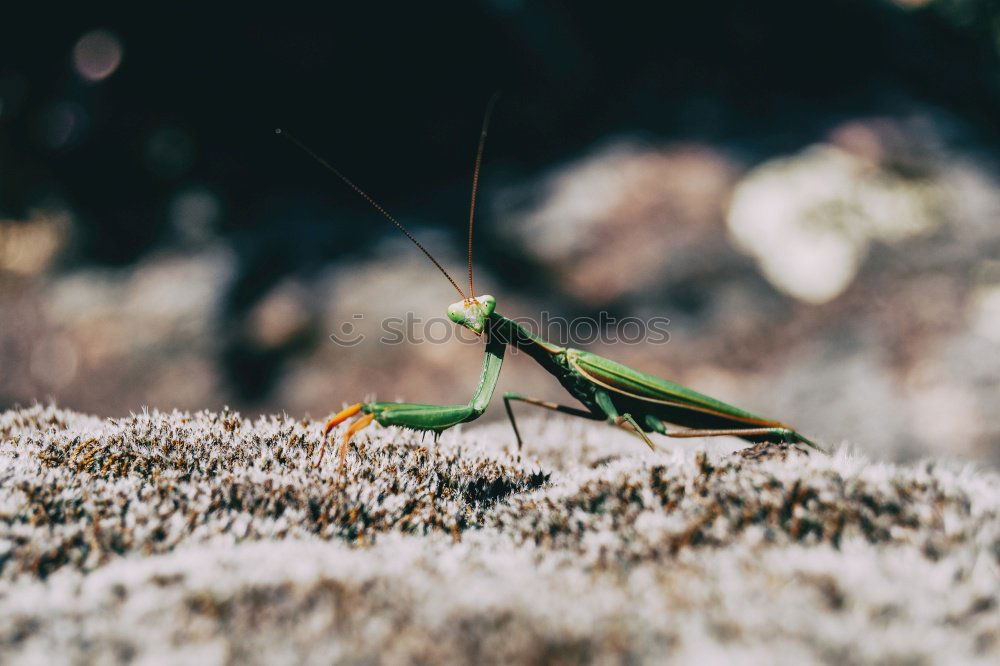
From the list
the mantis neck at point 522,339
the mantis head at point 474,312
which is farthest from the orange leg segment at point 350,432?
the mantis neck at point 522,339

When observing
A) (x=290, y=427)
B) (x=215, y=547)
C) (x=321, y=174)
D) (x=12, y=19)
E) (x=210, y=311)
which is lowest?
(x=215, y=547)

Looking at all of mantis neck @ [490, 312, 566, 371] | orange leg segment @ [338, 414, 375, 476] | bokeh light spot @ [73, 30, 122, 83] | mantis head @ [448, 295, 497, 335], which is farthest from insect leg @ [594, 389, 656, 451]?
bokeh light spot @ [73, 30, 122, 83]

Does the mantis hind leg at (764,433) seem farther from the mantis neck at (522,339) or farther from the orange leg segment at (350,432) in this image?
the orange leg segment at (350,432)

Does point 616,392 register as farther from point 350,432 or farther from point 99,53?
point 99,53

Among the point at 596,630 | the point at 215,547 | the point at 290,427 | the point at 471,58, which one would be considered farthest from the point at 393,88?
the point at 596,630

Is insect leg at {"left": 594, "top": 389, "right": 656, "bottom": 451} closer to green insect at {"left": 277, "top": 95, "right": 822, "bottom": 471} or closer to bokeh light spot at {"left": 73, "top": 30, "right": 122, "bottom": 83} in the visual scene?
green insect at {"left": 277, "top": 95, "right": 822, "bottom": 471}

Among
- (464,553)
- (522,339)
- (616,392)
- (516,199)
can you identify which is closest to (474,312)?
(522,339)

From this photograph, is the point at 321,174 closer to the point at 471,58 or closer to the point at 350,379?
the point at 471,58
